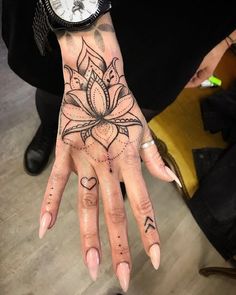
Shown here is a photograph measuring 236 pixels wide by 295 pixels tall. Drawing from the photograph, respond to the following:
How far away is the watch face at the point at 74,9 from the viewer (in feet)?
1.86

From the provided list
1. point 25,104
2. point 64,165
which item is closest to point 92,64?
point 64,165

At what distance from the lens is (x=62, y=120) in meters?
0.59

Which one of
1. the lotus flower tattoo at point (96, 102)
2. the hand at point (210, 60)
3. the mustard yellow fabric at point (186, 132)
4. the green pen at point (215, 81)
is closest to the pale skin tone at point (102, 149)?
the lotus flower tattoo at point (96, 102)

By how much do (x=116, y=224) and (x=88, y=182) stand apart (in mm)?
81

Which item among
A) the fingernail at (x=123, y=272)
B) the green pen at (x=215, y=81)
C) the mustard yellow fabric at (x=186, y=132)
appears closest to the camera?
the fingernail at (x=123, y=272)

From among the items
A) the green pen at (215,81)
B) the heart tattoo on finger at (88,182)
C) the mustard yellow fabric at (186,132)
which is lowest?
the mustard yellow fabric at (186,132)

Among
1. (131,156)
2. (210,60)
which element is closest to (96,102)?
(131,156)

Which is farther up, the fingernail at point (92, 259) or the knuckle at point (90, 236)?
the knuckle at point (90, 236)

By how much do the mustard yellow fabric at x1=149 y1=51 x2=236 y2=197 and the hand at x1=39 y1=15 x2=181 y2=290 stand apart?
0.73 metres

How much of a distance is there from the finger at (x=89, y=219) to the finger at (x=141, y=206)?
0.06 m

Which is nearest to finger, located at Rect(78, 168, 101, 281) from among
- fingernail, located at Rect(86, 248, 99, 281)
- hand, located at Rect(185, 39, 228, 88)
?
fingernail, located at Rect(86, 248, 99, 281)

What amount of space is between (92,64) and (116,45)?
0.19 feet

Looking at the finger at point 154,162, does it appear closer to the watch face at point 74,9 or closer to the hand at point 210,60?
the watch face at point 74,9

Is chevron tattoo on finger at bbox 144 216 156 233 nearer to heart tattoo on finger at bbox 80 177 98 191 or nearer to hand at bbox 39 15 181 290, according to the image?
hand at bbox 39 15 181 290
